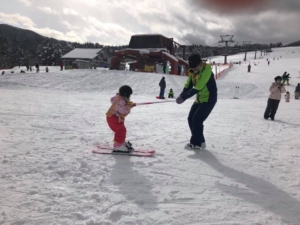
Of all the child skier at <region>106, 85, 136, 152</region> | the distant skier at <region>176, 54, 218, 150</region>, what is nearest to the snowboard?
the child skier at <region>106, 85, 136, 152</region>

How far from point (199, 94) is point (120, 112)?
63.4 inches

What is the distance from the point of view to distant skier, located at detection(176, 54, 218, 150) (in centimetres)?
434

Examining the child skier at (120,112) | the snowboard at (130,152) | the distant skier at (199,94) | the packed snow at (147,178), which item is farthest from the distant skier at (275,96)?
the child skier at (120,112)

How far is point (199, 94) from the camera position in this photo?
4.67m

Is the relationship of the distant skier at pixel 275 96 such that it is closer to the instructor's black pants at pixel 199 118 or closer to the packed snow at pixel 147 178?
the packed snow at pixel 147 178

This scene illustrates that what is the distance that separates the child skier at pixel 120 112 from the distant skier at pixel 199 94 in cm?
101

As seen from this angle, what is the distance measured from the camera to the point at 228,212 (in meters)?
2.43

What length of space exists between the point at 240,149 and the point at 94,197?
329 centimetres

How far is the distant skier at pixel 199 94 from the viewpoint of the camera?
4340 millimetres

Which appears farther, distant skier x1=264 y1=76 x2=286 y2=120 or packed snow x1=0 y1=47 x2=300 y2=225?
distant skier x1=264 y1=76 x2=286 y2=120

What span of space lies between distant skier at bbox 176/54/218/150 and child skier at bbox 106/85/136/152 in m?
1.01

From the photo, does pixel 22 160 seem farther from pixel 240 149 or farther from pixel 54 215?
pixel 240 149

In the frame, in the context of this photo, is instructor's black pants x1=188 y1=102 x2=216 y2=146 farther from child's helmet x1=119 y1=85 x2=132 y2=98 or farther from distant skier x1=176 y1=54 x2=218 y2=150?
child's helmet x1=119 y1=85 x2=132 y2=98

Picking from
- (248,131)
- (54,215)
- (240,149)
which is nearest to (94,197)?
(54,215)
